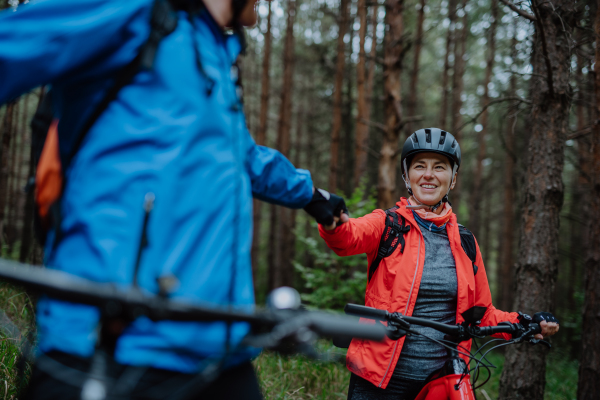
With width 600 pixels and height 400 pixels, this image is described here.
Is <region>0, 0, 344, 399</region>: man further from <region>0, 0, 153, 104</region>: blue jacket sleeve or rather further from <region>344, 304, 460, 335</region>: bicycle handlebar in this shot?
<region>344, 304, 460, 335</region>: bicycle handlebar

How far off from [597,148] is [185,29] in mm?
4845

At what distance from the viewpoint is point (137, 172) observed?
106cm

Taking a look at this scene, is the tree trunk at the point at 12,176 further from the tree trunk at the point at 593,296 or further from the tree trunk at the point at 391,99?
the tree trunk at the point at 593,296

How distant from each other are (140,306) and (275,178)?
802 mm

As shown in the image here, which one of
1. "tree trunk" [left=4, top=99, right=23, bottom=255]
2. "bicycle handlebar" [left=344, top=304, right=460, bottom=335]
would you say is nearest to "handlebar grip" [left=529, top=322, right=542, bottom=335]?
"bicycle handlebar" [left=344, top=304, right=460, bottom=335]

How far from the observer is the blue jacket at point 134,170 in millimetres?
999

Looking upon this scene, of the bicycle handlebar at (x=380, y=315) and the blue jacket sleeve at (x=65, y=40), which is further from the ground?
the blue jacket sleeve at (x=65, y=40)

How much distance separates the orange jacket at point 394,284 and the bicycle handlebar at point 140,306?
1282mm

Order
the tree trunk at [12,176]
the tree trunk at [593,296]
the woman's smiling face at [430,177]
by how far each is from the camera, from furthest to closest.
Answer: the tree trunk at [12,176] < the tree trunk at [593,296] < the woman's smiling face at [430,177]

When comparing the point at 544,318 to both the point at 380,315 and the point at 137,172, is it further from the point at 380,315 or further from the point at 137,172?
the point at 137,172

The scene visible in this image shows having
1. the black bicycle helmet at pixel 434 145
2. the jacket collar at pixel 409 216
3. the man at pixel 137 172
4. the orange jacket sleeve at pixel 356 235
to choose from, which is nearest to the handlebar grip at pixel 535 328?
the jacket collar at pixel 409 216

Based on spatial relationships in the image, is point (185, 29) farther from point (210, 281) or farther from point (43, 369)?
point (43, 369)

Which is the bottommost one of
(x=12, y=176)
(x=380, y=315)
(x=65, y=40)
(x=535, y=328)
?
(x=535, y=328)

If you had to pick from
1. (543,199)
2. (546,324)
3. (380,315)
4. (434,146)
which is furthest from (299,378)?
(543,199)
